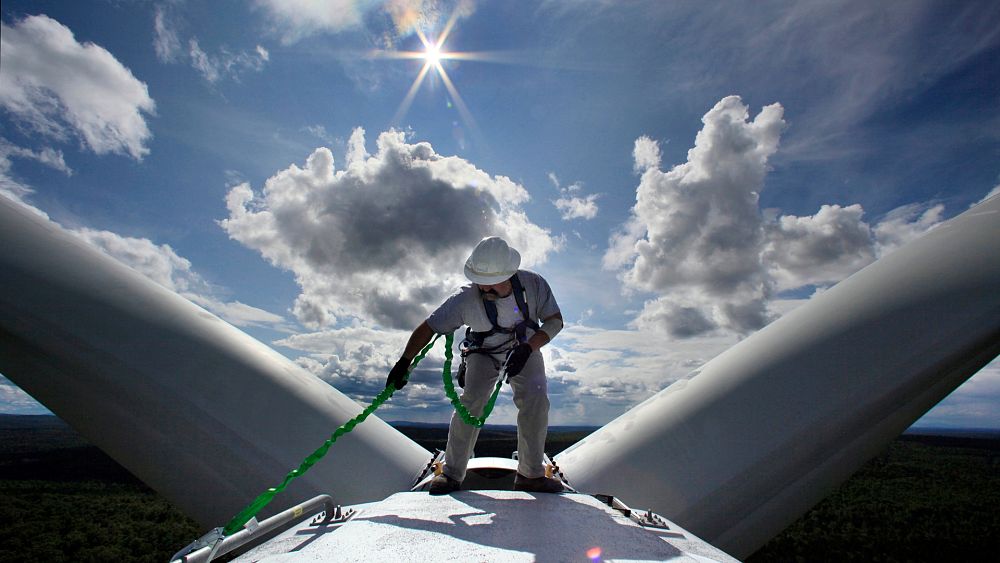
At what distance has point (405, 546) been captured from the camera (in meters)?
2.48

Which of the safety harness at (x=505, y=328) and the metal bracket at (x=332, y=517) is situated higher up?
the safety harness at (x=505, y=328)

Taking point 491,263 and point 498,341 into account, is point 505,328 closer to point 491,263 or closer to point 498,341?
point 498,341

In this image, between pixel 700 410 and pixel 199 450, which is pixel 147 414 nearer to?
pixel 199 450

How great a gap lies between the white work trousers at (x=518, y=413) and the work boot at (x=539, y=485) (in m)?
0.06

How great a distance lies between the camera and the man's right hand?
5.37m

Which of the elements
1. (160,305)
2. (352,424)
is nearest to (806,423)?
(352,424)

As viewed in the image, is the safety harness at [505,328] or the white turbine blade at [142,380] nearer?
the white turbine blade at [142,380]

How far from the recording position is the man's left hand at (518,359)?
5160 millimetres

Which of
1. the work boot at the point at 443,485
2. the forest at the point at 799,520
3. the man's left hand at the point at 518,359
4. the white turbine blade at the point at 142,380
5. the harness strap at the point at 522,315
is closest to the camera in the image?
the white turbine blade at the point at 142,380

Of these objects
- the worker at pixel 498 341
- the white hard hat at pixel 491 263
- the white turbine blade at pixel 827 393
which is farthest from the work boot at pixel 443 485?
the white hard hat at pixel 491 263

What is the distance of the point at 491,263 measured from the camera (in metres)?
5.36

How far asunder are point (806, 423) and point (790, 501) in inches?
37.0

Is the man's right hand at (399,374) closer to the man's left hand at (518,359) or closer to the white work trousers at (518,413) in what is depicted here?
the white work trousers at (518,413)

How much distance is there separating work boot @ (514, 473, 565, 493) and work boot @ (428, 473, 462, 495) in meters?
0.70
